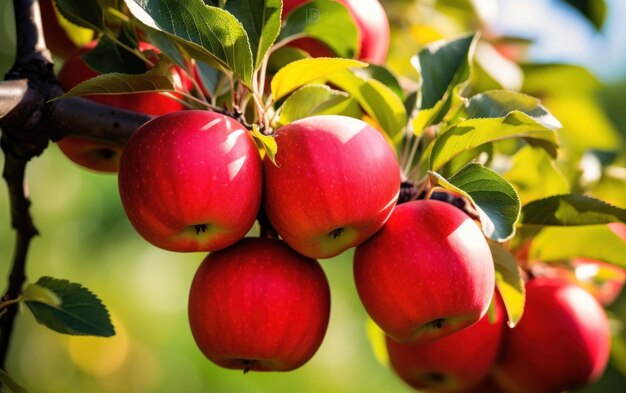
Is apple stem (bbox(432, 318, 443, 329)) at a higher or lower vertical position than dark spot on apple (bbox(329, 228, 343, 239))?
lower

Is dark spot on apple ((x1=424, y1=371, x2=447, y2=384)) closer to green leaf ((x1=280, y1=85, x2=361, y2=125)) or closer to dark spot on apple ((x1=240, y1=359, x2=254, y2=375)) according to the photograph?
dark spot on apple ((x1=240, y1=359, x2=254, y2=375))

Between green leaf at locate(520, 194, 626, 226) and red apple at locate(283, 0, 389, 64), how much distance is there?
328mm

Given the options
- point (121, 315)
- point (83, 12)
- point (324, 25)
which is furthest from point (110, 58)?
point (121, 315)

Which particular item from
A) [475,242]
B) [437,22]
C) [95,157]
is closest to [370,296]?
[475,242]

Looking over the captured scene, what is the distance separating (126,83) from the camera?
848 millimetres

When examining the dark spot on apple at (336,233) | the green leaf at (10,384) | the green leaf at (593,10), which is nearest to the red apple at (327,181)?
the dark spot on apple at (336,233)

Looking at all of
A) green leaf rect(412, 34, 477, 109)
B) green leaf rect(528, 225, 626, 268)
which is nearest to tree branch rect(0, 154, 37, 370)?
green leaf rect(412, 34, 477, 109)

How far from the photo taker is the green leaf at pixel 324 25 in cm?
103

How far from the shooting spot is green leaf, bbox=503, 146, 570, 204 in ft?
3.81

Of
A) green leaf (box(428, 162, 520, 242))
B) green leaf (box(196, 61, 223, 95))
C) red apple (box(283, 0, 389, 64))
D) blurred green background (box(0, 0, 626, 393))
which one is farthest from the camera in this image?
blurred green background (box(0, 0, 626, 393))

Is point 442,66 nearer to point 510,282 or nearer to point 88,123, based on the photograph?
point 510,282

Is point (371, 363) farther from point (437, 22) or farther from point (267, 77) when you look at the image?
point (267, 77)

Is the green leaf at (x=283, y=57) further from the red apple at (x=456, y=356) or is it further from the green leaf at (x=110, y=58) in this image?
the red apple at (x=456, y=356)

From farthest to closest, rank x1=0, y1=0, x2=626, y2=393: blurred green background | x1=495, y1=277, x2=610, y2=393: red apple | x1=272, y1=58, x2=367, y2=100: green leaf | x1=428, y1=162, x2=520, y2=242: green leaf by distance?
x1=0, y1=0, x2=626, y2=393: blurred green background
x1=495, y1=277, x2=610, y2=393: red apple
x1=272, y1=58, x2=367, y2=100: green leaf
x1=428, y1=162, x2=520, y2=242: green leaf
